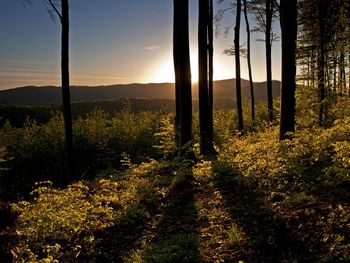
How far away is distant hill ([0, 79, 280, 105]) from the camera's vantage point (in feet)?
495

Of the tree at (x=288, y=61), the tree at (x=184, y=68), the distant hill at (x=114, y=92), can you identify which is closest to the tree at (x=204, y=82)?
the tree at (x=184, y=68)

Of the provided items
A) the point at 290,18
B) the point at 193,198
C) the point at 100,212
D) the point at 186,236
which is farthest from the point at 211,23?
the point at 186,236

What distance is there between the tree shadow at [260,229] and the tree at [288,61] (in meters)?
3.94

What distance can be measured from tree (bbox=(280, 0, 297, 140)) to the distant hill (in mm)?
136439

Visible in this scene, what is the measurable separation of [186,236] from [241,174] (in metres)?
3.62

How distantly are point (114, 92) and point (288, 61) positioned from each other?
163 m

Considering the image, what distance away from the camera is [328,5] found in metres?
17.3

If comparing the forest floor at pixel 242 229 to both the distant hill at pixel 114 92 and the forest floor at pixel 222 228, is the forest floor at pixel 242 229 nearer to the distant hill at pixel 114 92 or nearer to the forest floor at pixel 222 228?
the forest floor at pixel 222 228

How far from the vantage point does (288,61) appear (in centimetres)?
1210

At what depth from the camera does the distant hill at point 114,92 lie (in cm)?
15088

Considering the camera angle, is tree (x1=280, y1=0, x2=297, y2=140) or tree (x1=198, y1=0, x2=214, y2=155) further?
tree (x1=198, y1=0, x2=214, y2=155)

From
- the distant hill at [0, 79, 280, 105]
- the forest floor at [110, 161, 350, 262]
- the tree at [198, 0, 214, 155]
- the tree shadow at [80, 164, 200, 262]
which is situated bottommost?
the tree shadow at [80, 164, 200, 262]

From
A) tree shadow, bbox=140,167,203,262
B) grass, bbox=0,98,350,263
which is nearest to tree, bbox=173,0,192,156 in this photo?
grass, bbox=0,98,350,263

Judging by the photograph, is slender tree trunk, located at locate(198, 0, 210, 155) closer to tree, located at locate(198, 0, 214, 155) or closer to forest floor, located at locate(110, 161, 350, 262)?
tree, located at locate(198, 0, 214, 155)
